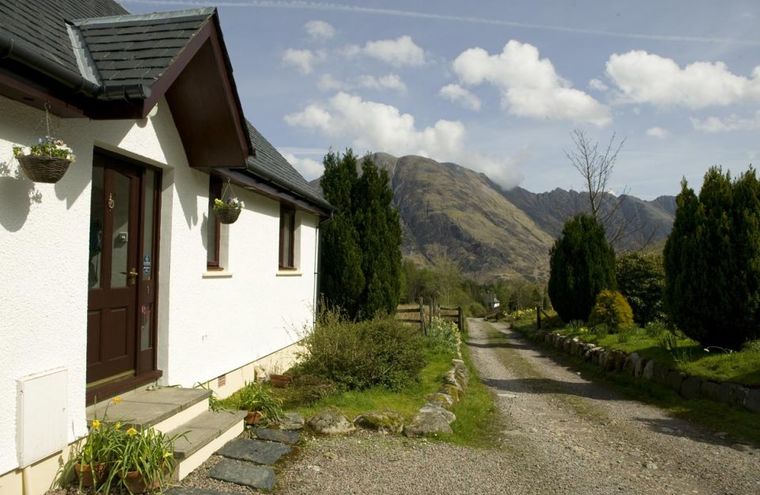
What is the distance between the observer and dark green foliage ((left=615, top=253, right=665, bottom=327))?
1855 cm

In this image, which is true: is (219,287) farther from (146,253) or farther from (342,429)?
(342,429)

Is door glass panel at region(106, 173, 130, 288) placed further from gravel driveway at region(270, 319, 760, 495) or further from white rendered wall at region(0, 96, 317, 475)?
gravel driveway at region(270, 319, 760, 495)

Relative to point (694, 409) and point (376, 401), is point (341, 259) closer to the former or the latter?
point (376, 401)

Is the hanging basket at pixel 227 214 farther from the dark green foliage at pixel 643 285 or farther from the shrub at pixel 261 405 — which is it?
the dark green foliage at pixel 643 285

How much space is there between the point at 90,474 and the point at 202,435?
3.84 ft

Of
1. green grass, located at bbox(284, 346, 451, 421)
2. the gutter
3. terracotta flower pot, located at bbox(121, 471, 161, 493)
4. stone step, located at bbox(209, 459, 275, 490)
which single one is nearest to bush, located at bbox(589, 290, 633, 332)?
green grass, located at bbox(284, 346, 451, 421)

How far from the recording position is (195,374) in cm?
717

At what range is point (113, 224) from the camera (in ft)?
18.9

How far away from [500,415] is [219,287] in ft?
15.6

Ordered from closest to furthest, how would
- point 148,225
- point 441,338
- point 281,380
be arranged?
point 148,225, point 281,380, point 441,338

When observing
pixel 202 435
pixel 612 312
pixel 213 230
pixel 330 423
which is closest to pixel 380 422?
pixel 330 423

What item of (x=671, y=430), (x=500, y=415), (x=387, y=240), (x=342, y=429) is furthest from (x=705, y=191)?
(x=342, y=429)

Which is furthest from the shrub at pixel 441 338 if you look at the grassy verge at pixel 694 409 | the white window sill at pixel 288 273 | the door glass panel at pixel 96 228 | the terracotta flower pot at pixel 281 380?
the door glass panel at pixel 96 228

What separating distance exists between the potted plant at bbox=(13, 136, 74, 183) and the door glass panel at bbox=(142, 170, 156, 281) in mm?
2203
